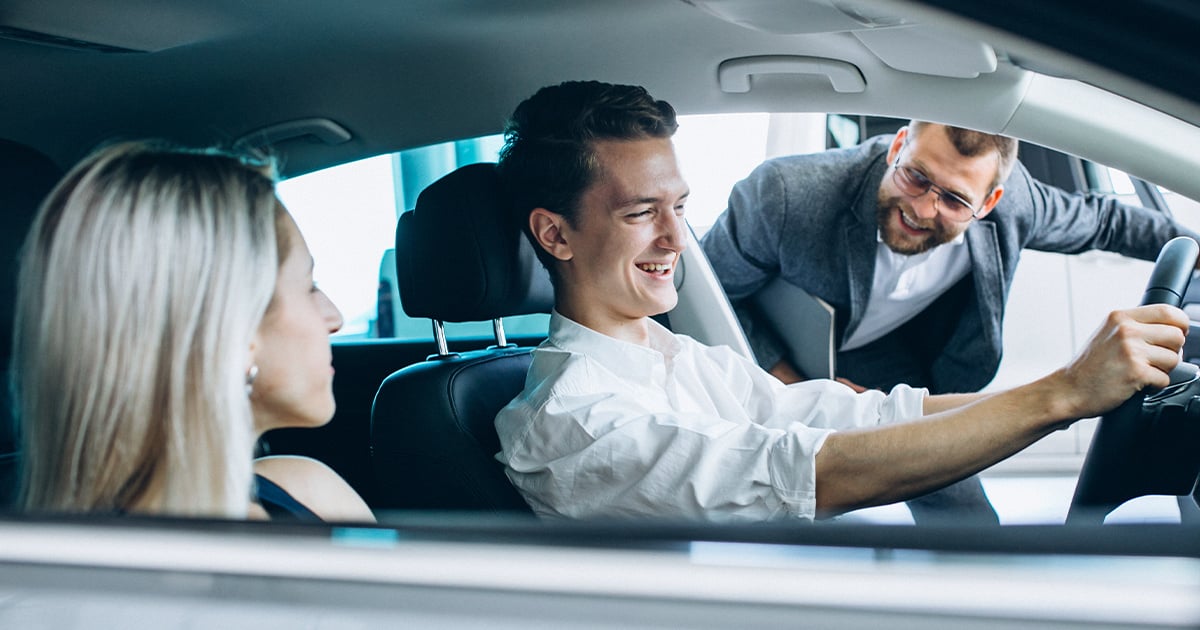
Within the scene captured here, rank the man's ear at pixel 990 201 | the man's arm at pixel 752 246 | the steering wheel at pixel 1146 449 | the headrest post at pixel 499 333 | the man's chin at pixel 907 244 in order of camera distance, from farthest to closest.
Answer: the man's arm at pixel 752 246, the man's chin at pixel 907 244, the man's ear at pixel 990 201, the headrest post at pixel 499 333, the steering wheel at pixel 1146 449

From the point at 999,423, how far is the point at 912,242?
1038 millimetres

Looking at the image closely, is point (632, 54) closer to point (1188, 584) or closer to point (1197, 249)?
point (1197, 249)

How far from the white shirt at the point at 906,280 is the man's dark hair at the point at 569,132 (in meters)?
0.83

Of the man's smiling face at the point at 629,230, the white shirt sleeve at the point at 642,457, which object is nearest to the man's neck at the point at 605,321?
the man's smiling face at the point at 629,230

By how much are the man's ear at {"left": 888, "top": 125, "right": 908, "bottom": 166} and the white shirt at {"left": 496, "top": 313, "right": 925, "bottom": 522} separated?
23.9 inches

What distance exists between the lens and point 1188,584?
0.65m

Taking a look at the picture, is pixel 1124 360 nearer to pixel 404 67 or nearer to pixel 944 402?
pixel 944 402

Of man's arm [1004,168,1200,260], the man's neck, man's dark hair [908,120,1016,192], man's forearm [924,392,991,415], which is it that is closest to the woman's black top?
the man's neck

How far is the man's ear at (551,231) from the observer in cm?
172

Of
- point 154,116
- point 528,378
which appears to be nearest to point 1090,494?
point 528,378

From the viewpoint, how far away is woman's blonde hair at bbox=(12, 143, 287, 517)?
0.91 meters

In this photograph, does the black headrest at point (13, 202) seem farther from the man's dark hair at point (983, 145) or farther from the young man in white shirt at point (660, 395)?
the man's dark hair at point (983, 145)

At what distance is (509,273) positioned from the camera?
1.76 metres

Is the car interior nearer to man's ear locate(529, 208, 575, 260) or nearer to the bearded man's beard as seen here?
man's ear locate(529, 208, 575, 260)
